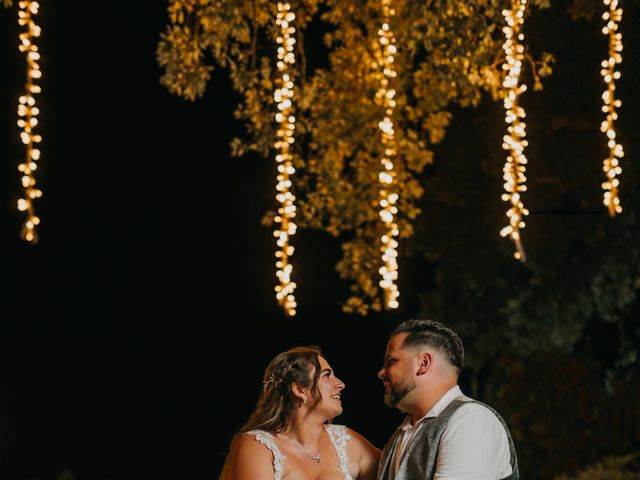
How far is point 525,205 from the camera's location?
31.4ft

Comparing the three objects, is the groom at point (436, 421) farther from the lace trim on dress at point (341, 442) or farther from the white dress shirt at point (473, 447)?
the lace trim on dress at point (341, 442)

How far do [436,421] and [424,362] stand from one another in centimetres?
19

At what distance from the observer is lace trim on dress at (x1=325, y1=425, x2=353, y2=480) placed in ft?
13.4

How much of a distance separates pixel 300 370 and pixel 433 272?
8.06 m

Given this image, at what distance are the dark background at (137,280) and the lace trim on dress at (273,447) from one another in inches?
212

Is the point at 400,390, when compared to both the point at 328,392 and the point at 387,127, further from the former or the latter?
the point at 387,127

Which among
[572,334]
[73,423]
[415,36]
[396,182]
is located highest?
[415,36]

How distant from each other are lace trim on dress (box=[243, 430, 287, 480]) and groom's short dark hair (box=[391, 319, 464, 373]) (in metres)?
0.62

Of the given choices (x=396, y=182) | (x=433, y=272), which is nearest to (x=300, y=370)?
(x=396, y=182)

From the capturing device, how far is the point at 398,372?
3545 mm

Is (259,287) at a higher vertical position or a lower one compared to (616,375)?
higher

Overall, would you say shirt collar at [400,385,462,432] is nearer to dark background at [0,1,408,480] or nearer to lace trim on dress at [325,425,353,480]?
lace trim on dress at [325,425,353,480]

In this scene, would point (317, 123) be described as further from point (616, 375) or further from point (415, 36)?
point (616, 375)

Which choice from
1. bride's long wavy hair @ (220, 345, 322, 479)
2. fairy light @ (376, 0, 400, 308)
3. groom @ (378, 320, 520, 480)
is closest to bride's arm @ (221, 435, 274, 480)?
bride's long wavy hair @ (220, 345, 322, 479)
